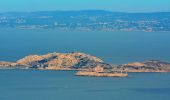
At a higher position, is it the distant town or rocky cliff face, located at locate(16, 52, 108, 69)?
rocky cliff face, located at locate(16, 52, 108, 69)

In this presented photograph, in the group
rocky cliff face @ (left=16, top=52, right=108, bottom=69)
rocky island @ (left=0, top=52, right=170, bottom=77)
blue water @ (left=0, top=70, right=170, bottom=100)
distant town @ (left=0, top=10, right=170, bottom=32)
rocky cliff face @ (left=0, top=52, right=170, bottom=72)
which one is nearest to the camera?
blue water @ (left=0, top=70, right=170, bottom=100)

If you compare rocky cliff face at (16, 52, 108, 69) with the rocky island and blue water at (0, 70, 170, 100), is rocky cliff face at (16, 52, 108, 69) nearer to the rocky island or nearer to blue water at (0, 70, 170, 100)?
the rocky island

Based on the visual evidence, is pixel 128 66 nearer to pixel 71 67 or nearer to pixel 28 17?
pixel 71 67

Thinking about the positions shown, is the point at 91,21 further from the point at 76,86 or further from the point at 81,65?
the point at 76,86

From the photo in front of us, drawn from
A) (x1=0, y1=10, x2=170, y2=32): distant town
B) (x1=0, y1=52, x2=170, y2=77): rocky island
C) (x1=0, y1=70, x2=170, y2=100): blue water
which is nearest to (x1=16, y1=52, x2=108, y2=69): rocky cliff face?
(x1=0, y1=52, x2=170, y2=77): rocky island

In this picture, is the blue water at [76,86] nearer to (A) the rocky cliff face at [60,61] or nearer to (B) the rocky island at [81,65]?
(B) the rocky island at [81,65]

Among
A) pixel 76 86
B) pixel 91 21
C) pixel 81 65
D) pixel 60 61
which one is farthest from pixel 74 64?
pixel 91 21

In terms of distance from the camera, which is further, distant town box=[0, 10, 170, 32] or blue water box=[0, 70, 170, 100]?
distant town box=[0, 10, 170, 32]
